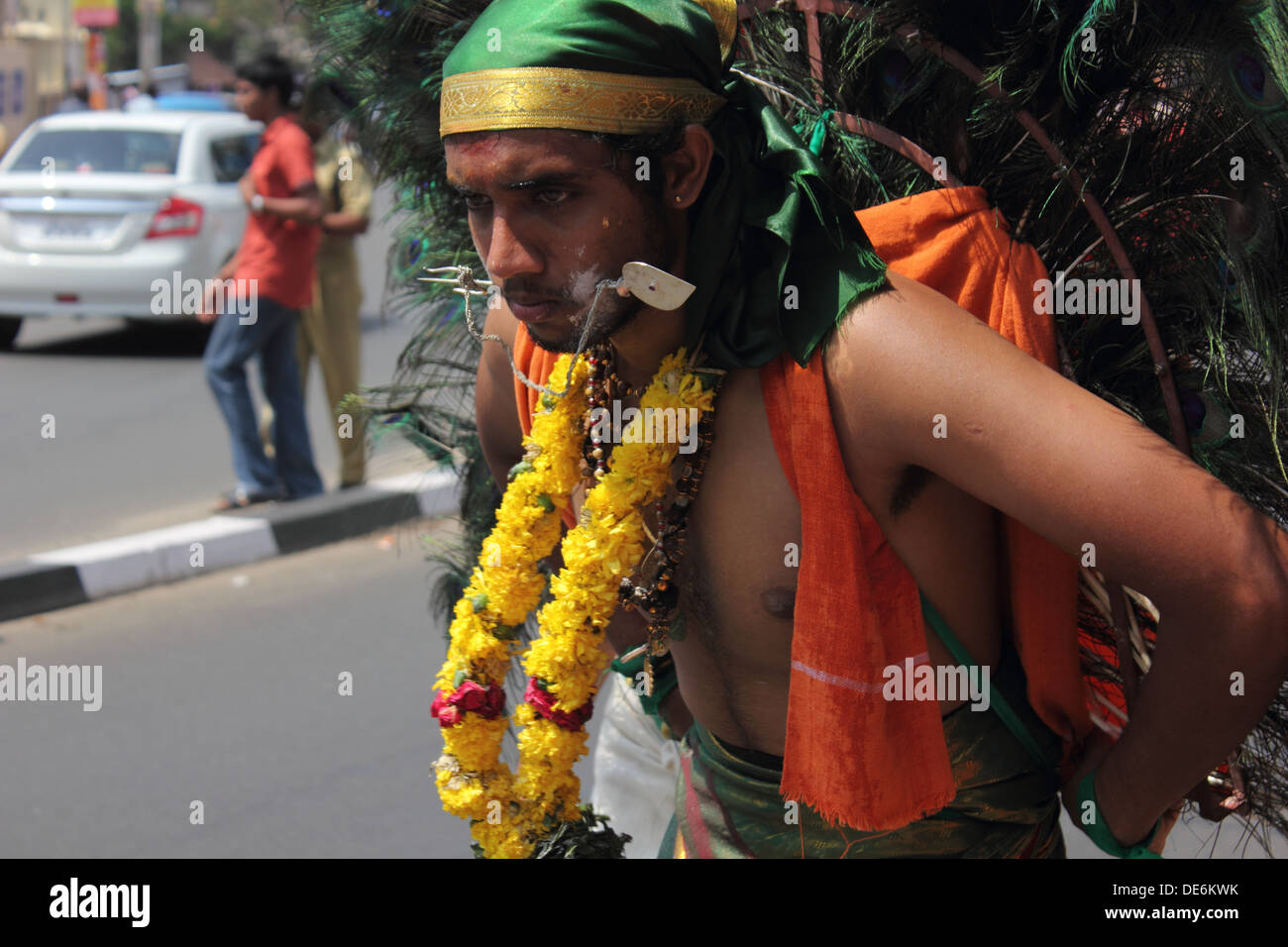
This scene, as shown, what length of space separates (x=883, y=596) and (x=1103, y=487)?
12.6 inches

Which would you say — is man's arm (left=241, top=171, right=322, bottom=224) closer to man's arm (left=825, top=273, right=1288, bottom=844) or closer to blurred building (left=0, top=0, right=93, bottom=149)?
man's arm (left=825, top=273, right=1288, bottom=844)

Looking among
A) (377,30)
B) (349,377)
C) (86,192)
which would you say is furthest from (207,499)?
(377,30)

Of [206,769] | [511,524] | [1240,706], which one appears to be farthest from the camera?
[206,769]

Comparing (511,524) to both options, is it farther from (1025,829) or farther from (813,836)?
(1025,829)

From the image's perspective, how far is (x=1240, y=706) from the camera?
1598 millimetres

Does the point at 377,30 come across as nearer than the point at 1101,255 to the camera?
No

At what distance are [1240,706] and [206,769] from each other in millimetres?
3271

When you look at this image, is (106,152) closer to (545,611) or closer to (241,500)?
(241,500)

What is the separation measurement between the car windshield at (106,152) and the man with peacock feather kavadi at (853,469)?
29.7 feet

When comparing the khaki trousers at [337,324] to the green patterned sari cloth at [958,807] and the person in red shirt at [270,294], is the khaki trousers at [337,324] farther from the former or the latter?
the green patterned sari cloth at [958,807]

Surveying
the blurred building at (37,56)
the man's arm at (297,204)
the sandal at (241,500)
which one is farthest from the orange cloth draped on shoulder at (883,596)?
the blurred building at (37,56)

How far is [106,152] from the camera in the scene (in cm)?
1010

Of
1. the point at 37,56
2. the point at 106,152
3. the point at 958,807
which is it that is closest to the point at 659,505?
the point at 958,807

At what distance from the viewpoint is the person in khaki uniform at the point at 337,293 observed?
22.0 ft
